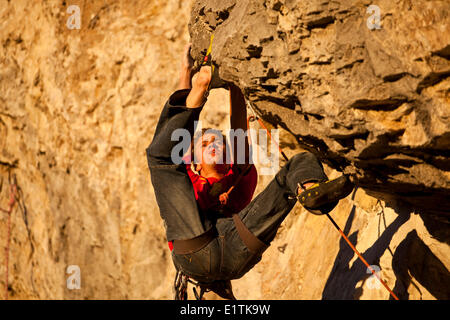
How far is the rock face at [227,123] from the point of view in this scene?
1.41m

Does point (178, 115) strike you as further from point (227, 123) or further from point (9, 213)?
point (9, 213)

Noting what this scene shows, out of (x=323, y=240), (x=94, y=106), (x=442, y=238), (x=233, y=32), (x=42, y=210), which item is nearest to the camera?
(x=233, y=32)

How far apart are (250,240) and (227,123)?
1725 mm

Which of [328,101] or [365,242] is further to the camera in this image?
[365,242]

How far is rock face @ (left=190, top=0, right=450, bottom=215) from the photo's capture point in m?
1.33

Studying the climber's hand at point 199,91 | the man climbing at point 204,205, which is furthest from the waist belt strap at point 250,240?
the climber's hand at point 199,91

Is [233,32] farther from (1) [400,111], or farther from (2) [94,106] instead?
(2) [94,106]

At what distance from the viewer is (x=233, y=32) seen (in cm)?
178

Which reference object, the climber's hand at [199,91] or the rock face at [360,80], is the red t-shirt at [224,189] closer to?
the climber's hand at [199,91]

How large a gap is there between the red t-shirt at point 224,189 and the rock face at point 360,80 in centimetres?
58

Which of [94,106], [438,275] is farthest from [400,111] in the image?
[94,106]

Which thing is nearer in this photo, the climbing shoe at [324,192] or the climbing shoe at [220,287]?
the climbing shoe at [324,192]
